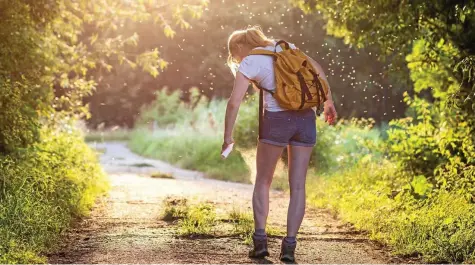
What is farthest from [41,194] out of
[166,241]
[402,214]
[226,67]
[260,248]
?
[226,67]

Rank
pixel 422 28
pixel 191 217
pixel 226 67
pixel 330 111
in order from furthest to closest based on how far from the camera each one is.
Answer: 1. pixel 226 67
2. pixel 422 28
3. pixel 191 217
4. pixel 330 111

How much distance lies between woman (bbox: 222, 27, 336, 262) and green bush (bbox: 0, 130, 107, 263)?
163cm

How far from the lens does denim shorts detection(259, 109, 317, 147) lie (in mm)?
5910

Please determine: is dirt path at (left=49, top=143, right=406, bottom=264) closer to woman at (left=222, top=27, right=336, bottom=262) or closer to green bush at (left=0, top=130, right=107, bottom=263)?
green bush at (left=0, top=130, right=107, bottom=263)

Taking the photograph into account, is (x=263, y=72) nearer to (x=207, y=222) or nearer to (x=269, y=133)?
(x=269, y=133)

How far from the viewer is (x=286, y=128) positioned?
19.4 ft

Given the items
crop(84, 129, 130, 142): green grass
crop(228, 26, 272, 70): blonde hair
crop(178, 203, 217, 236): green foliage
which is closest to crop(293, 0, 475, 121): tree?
crop(228, 26, 272, 70): blonde hair

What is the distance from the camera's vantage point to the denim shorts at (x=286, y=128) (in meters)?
5.91

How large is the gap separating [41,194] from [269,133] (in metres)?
3.15

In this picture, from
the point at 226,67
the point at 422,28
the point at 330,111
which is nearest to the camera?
the point at 330,111

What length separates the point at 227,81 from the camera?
1207 inches

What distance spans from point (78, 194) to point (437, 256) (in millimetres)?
4369

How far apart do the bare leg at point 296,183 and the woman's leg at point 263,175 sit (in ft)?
0.40

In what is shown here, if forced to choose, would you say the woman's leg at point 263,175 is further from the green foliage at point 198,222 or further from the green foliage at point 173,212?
the green foliage at point 173,212
